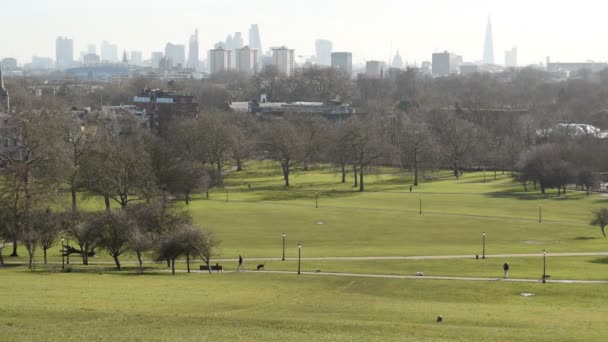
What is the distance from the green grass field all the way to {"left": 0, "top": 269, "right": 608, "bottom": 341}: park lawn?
0.08 m

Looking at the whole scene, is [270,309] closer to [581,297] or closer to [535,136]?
[581,297]

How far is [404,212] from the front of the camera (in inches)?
3487

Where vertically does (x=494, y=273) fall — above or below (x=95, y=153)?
below

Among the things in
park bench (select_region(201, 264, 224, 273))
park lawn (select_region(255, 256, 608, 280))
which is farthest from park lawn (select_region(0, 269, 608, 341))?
park lawn (select_region(255, 256, 608, 280))

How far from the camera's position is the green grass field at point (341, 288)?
35.9 metres

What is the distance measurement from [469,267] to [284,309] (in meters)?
17.9

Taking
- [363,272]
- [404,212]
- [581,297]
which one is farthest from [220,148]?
[581,297]

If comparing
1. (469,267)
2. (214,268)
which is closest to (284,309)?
(214,268)

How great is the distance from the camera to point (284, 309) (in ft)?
138

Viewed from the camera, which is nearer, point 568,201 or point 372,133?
point 568,201

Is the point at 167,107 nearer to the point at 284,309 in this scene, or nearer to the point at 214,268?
the point at 214,268

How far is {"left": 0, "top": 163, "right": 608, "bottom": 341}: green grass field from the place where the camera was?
3588 cm

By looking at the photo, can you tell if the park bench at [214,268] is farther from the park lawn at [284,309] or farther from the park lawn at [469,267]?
the park lawn at [284,309]

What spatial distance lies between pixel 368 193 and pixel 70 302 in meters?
67.0
